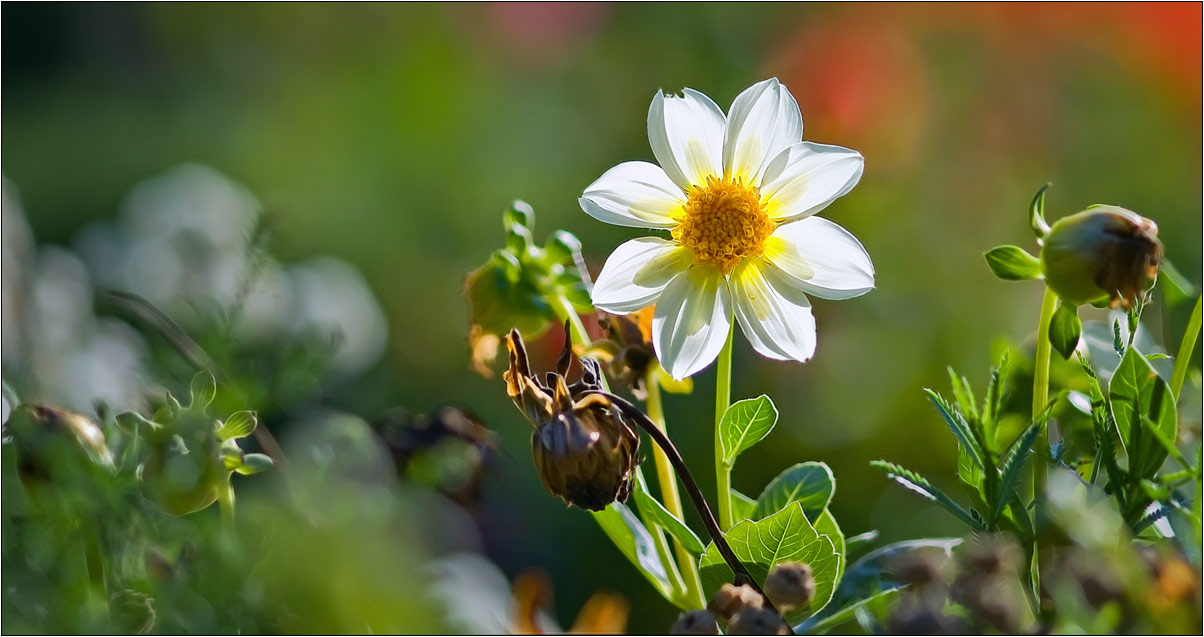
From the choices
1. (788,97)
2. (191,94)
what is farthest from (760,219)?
(191,94)

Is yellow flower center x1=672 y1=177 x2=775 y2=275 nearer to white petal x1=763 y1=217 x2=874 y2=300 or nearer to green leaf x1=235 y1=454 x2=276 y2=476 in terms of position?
white petal x1=763 y1=217 x2=874 y2=300

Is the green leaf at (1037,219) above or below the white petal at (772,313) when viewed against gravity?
above

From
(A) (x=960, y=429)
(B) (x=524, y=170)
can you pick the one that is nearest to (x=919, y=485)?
(A) (x=960, y=429)

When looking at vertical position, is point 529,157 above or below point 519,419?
above

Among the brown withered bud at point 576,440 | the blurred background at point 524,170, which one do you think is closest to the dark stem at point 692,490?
the brown withered bud at point 576,440

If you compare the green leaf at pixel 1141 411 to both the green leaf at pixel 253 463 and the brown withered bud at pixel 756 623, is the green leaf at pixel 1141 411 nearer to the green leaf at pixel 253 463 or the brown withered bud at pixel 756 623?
the brown withered bud at pixel 756 623

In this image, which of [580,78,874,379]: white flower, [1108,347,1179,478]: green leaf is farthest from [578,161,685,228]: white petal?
[1108,347,1179,478]: green leaf

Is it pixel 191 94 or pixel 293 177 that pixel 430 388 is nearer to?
pixel 293 177

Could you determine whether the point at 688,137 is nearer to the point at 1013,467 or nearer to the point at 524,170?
the point at 1013,467
